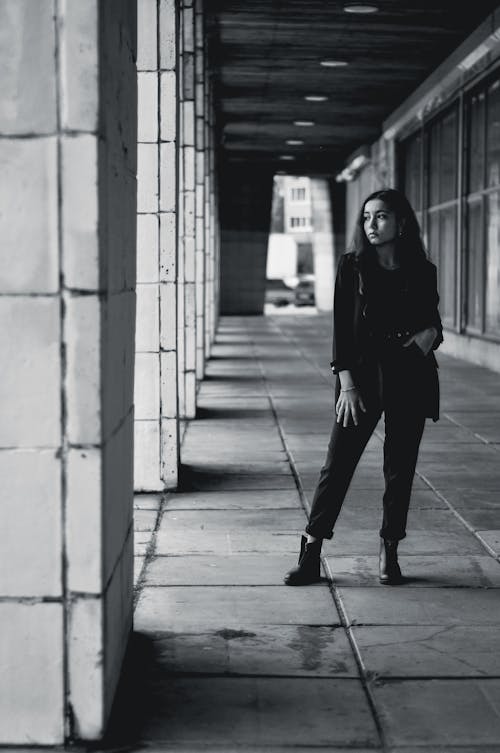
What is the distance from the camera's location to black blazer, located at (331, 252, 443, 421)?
211 inches

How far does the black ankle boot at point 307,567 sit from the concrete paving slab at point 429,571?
119mm

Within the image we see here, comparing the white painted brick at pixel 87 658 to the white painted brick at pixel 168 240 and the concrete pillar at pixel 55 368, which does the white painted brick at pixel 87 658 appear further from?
the white painted brick at pixel 168 240

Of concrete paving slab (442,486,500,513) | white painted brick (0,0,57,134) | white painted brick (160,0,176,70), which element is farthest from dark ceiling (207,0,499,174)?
white painted brick (0,0,57,134)

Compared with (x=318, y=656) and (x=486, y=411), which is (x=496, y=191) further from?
(x=318, y=656)

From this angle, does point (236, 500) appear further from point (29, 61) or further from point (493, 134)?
point (493, 134)

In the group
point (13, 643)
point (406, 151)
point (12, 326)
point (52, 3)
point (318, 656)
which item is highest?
point (406, 151)

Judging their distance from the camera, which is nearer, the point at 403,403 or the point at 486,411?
the point at 403,403

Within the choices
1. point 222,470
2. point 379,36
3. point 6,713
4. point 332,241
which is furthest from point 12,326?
point 332,241

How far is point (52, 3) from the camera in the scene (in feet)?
11.6

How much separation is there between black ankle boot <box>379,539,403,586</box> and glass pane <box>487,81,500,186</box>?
12.6 m

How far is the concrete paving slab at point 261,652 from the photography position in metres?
4.35

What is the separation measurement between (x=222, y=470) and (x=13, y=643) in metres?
5.16

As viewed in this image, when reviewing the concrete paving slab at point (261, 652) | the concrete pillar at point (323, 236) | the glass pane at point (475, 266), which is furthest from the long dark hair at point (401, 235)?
the concrete pillar at point (323, 236)

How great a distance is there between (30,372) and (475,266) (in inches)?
640
